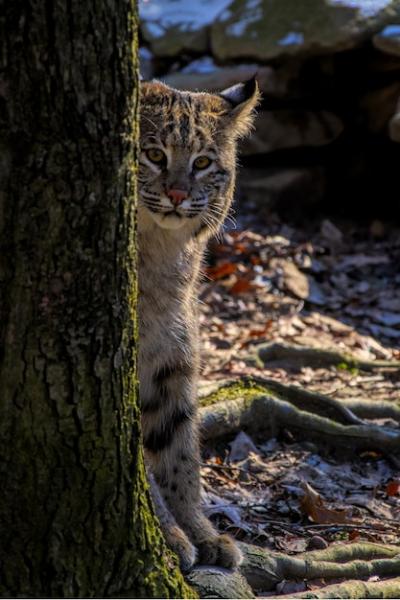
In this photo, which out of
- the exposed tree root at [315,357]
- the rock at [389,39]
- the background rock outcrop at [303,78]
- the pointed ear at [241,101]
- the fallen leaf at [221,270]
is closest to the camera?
the pointed ear at [241,101]

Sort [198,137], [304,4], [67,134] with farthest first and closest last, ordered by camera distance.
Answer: [304,4]
[198,137]
[67,134]

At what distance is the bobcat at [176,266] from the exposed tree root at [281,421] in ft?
3.18

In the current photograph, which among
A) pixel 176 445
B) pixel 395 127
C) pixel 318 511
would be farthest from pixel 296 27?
pixel 176 445

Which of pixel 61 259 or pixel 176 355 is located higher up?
pixel 61 259

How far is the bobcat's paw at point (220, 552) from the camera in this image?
12.4ft

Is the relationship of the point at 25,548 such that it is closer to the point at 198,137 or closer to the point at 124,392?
the point at 124,392

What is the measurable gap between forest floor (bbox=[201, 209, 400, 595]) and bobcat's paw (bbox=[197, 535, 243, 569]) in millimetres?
210

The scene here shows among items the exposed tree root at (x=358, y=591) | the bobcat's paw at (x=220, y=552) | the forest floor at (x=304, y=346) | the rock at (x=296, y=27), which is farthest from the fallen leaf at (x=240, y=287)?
the exposed tree root at (x=358, y=591)

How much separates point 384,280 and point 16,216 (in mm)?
6635

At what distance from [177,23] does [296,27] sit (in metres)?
1.33

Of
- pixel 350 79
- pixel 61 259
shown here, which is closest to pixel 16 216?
pixel 61 259

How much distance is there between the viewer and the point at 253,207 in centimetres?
980

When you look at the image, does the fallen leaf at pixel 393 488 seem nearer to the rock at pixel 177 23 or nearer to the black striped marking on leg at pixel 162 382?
the black striped marking on leg at pixel 162 382

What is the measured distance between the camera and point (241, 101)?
4.46 metres
